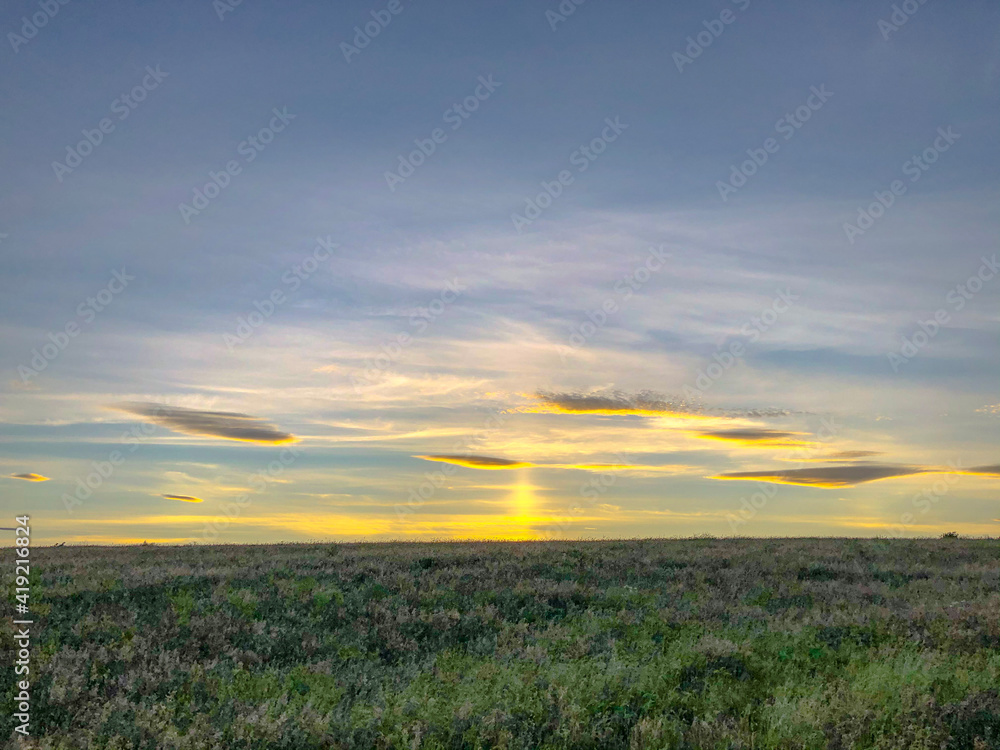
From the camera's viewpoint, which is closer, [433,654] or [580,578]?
[433,654]

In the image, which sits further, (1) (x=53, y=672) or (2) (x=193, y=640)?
(2) (x=193, y=640)

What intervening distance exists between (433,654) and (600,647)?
10.5 feet

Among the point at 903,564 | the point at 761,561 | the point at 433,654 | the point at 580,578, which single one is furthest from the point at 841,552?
the point at 433,654

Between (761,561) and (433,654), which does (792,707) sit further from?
(761,561)

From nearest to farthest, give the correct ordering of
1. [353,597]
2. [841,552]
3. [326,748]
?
[326,748] → [353,597] → [841,552]

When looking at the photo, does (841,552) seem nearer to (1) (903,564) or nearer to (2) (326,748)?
(1) (903,564)

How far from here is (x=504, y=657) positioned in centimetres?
1328

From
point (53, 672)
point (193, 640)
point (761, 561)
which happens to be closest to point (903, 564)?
point (761, 561)

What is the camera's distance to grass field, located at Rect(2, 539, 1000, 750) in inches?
365

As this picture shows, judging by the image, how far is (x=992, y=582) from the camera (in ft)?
74.7

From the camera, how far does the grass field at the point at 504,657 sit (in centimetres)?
928

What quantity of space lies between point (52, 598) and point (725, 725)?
15303mm

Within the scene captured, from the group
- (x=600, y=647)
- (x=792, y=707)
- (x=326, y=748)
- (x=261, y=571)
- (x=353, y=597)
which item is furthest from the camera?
(x=261, y=571)

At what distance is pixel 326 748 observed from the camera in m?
8.99
